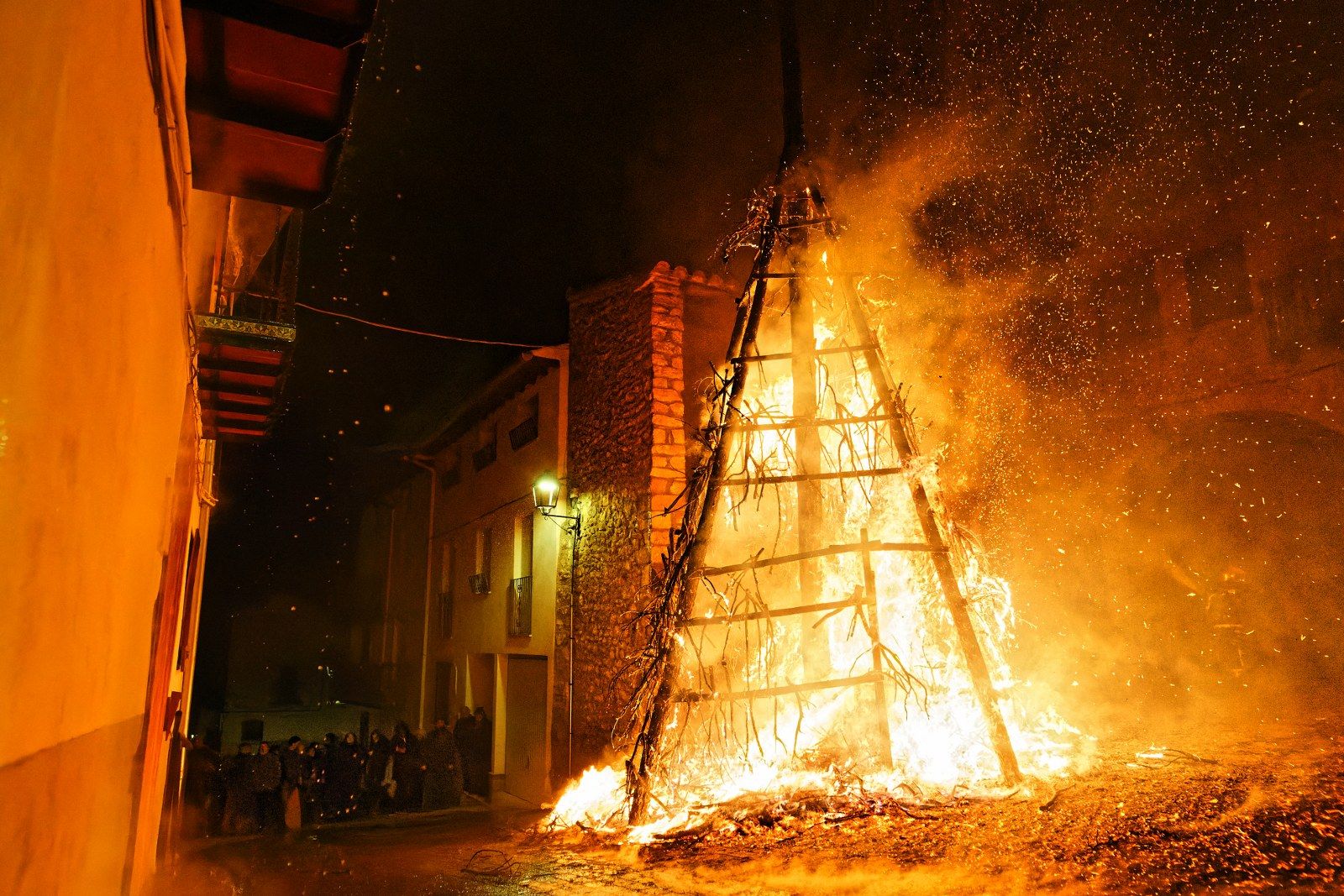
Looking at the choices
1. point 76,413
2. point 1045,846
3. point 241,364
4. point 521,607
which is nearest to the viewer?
point 76,413

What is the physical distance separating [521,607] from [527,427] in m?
3.45

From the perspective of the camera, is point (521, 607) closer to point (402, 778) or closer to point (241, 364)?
point (402, 778)

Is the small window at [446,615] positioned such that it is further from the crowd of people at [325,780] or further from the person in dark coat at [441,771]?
the person in dark coat at [441,771]

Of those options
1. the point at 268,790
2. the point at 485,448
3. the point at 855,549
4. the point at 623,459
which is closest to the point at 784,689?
the point at 855,549

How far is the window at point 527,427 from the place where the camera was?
596 inches

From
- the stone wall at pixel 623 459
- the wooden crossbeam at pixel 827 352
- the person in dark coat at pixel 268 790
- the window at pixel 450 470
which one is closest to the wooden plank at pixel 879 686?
the wooden crossbeam at pixel 827 352

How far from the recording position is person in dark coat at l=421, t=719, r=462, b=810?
13.3 m

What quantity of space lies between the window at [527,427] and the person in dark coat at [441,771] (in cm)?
549

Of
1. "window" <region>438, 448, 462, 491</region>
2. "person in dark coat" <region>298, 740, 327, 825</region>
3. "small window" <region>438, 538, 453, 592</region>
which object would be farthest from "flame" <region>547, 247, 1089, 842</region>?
"window" <region>438, 448, 462, 491</region>

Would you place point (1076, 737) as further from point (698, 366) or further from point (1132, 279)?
point (1132, 279)

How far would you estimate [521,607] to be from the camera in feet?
48.6

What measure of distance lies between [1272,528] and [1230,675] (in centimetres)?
Result: 235

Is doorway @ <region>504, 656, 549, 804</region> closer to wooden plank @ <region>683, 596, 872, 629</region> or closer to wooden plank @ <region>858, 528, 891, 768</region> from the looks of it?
wooden plank @ <region>683, 596, 872, 629</region>

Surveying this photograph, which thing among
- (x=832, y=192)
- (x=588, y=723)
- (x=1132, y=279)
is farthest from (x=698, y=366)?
(x=1132, y=279)
